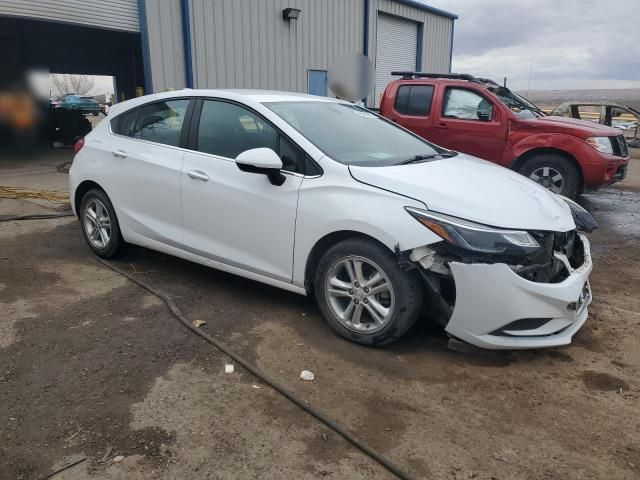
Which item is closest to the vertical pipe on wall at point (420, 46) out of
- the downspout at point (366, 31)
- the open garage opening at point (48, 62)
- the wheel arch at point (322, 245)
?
the downspout at point (366, 31)

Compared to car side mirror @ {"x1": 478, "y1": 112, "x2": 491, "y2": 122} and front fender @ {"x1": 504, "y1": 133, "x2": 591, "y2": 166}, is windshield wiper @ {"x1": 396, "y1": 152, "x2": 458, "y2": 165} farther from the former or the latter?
car side mirror @ {"x1": 478, "y1": 112, "x2": 491, "y2": 122}

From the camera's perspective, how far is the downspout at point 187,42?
10.9 meters

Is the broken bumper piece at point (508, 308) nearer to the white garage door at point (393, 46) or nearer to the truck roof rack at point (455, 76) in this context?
the truck roof rack at point (455, 76)

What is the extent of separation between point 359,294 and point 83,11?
30.0 ft

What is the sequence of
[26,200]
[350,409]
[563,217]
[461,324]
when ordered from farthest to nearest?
1. [26,200]
2. [563,217]
3. [461,324]
4. [350,409]

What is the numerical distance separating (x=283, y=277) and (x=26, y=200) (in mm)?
5994

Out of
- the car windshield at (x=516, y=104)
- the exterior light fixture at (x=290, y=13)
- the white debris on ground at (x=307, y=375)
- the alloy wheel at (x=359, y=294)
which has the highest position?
the exterior light fixture at (x=290, y=13)

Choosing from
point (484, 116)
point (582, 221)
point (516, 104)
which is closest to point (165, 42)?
point (484, 116)

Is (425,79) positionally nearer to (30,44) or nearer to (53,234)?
(53,234)

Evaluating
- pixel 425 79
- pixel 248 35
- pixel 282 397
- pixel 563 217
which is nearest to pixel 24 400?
pixel 282 397

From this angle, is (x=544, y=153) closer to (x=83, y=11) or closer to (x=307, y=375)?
(x=307, y=375)

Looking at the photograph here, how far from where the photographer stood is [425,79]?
8188mm

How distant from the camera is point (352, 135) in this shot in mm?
3973

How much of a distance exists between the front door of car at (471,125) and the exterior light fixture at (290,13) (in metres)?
6.74
